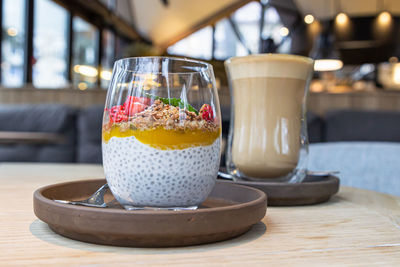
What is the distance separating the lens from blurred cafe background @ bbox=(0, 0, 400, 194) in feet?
8.35

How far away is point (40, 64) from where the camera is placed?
502 cm

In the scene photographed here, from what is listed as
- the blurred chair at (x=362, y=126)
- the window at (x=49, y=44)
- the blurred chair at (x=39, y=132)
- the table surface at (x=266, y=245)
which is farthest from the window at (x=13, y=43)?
the table surface at (x=266, y=245)

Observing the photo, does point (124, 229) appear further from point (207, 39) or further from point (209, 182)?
point (207, 39)

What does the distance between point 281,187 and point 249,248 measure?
0.21m

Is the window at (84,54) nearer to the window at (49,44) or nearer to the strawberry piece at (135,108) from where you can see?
the window at (49,44)

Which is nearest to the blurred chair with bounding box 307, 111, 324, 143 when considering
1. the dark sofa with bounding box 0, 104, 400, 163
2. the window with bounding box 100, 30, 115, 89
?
the dark sofa with bounding box 0, 104, 400, 163

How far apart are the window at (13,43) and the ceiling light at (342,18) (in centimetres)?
486

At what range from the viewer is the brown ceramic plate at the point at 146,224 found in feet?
1.02

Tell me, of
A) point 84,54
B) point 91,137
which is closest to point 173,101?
point 91,137

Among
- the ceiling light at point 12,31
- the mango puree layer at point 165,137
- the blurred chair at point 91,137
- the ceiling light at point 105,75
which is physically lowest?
the blurred chair at point 91,137

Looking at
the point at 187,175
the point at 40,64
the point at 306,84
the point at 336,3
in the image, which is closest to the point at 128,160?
the point at 187,175

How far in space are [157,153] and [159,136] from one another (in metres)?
0.02

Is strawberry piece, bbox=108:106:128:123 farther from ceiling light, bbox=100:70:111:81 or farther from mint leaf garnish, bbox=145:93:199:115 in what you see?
ceiling light, bbox=100:70:111:81

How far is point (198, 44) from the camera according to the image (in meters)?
8.28
